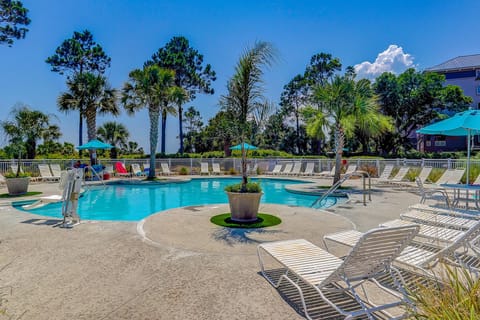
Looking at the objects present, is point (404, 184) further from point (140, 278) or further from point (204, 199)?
point (140, 278)

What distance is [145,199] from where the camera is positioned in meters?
11.4

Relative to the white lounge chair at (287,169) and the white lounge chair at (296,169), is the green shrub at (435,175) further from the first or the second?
the white lounge chair at (287,169)

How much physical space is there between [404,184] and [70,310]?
1361cm

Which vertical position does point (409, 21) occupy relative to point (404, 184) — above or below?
above

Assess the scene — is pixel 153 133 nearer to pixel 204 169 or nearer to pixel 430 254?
pixel 204 169

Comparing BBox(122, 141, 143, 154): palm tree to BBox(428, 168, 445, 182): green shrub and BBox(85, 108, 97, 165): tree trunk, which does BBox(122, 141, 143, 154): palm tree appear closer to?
BBox(85, 108, 97, 165): tree trunk

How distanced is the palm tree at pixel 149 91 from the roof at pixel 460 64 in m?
33.2

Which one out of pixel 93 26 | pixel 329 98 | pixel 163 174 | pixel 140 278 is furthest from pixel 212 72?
pixel 140 278

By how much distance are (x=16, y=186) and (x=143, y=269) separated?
375 inches

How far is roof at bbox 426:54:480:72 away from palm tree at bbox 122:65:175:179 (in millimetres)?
33221

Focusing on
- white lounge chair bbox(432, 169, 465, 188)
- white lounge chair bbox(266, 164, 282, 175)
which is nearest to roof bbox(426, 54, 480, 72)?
white lounge chair bbox(266, 164, 282, 175)

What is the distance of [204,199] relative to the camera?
11.5m

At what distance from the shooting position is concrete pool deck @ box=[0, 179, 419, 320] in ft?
9.07

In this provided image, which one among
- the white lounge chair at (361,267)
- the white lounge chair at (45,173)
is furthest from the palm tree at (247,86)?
the white lounge chair at (45,173)
